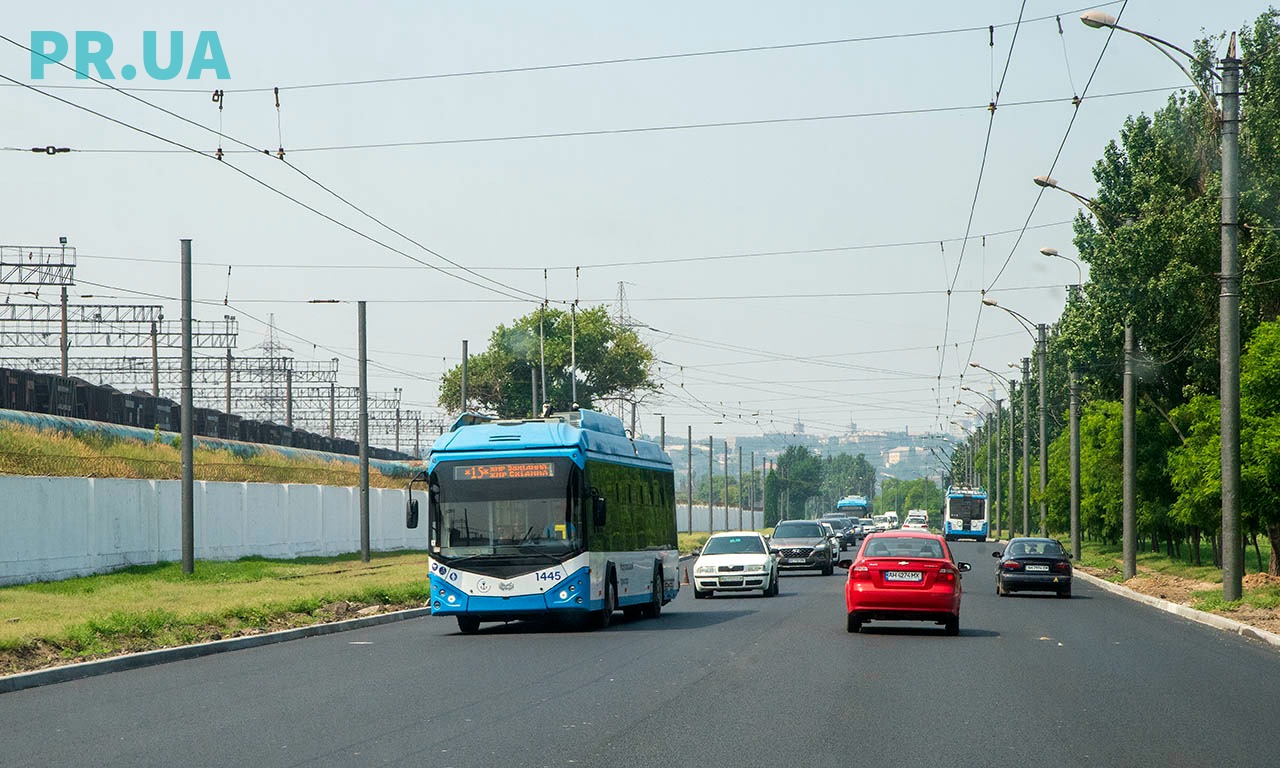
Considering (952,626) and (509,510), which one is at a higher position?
(509,510)

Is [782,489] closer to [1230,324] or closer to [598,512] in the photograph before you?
[1230,324]

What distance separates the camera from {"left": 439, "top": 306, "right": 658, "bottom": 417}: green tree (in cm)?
10575

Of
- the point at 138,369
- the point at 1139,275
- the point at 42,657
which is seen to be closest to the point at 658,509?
the point at 42,657

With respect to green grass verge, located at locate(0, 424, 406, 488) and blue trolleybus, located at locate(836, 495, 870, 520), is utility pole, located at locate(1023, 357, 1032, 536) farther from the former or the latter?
blue trolleybus, located at locate(836, 495, 870, 520)

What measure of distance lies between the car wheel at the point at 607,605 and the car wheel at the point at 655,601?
3.11 m

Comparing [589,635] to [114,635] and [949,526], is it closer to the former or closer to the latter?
[114,635]

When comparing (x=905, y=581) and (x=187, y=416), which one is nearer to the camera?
(x=905, y=581)

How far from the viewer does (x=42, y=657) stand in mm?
18859

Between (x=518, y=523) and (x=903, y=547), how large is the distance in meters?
5.92

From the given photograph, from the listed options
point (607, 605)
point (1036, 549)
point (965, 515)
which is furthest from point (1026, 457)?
point (607, 605)

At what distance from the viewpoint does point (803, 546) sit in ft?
164

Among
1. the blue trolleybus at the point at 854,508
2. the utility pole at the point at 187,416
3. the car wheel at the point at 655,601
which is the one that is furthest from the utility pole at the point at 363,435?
the blue trolleybus at the point at 854,508

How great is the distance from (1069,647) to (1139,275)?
21734mm

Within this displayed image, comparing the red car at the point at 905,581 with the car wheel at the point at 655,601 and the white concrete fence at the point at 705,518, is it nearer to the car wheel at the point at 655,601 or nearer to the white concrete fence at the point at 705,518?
the car wheel at the point at 655,601
